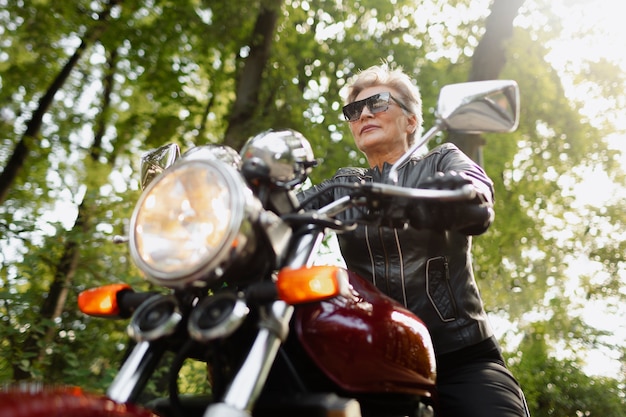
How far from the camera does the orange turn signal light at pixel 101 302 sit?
1.51 m

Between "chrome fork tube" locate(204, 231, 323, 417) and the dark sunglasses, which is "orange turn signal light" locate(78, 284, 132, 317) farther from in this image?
the dark sunglasses

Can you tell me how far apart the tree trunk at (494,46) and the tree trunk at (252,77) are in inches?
119

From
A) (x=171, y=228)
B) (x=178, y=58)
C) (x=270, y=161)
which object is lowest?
(x=171, y=228)

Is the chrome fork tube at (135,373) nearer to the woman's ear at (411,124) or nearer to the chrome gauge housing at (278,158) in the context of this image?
the chrome gauge housing at (278,158)

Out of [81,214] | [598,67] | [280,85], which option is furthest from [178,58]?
[598,67]

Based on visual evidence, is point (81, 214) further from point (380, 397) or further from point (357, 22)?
point (357, 22)

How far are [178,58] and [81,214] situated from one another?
476 centimetres

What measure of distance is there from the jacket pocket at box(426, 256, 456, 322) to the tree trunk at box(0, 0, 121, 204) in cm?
799

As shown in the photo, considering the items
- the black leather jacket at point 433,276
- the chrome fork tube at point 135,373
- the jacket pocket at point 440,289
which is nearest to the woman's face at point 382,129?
the black leather jacket at point 433,276

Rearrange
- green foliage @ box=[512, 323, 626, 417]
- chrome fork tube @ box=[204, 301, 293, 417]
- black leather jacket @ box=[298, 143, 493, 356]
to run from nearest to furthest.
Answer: chrome fork tube @ box=[204, 301, 293, 417]
black leather jacket @ box=[298, 143, 493, 356]
green foliage @ box=[512, 323, 626, 417]

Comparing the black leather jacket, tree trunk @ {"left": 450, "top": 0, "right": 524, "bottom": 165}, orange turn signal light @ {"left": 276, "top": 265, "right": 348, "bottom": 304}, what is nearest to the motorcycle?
orange turn signal light @ {"left": 276, "top": 265, "right": 348, "bottom": 304}

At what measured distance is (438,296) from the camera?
2.22m

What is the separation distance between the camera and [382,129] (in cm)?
274

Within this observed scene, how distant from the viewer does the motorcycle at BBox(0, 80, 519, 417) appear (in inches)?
48.8
